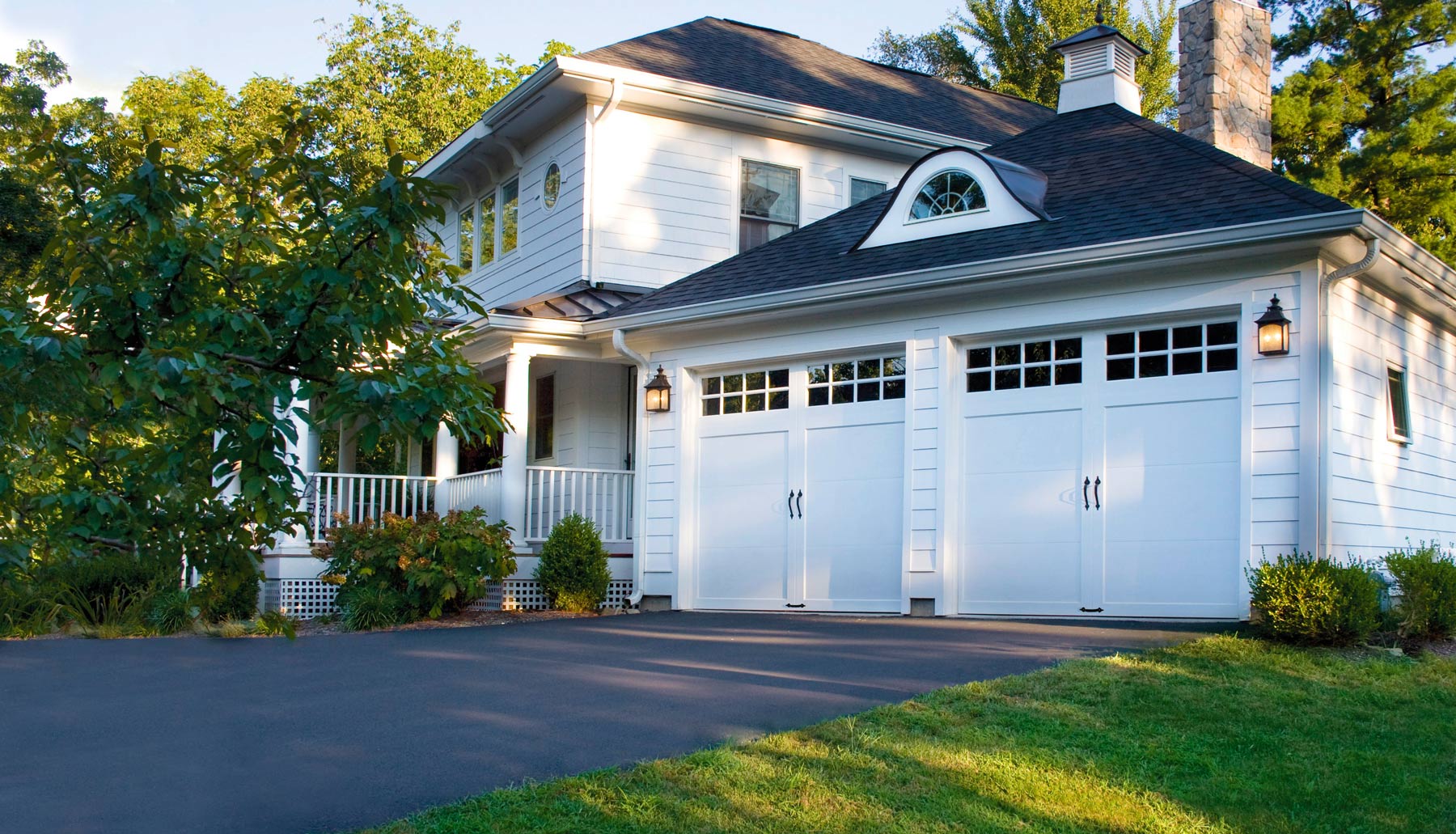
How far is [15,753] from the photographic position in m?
5.75

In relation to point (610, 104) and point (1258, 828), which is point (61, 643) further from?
point (1258, 828)

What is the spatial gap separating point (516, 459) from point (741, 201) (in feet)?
15.6

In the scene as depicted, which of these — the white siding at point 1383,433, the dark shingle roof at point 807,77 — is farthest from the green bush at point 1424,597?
the dark shingle roof at point 807,77

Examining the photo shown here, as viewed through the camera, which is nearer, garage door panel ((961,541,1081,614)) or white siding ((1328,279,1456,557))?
white siding ((1328,279,1456,557))

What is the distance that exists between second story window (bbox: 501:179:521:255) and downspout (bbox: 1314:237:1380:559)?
426 inches

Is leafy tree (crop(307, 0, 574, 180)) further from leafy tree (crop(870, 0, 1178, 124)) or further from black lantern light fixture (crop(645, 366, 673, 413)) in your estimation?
black lantern light fixture (crop(645, 366, 673, 413))

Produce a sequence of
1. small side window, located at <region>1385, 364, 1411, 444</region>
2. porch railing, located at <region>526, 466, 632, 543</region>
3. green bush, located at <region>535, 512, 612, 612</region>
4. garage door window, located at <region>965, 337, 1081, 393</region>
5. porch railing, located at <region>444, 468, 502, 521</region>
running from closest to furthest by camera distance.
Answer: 1. garage door window, located at <region>965, 337, 1081, 393</region>
2. small side window, located at <region>1385, 364, 1411, 444</region>
3. green bush, located at <region>535, 512, 612, 612</region>
4. porch railing, located at <region>526, 466, 632, 543</region>
5. porch railing, located at <region>444, 468, 502, 521</region>

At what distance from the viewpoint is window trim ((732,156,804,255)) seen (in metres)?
15.6

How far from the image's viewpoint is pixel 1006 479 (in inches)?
402

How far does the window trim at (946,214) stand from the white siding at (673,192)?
4.11 meters

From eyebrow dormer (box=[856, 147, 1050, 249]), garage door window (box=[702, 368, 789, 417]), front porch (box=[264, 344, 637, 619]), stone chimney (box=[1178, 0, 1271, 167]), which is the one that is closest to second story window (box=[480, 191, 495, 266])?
front porch (box=[264, 344, 637, 619])

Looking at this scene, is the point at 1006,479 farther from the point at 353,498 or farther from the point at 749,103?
the point at 353,498

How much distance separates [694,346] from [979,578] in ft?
11.9

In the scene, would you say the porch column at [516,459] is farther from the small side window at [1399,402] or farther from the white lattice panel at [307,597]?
the small side window at [1399,402]
